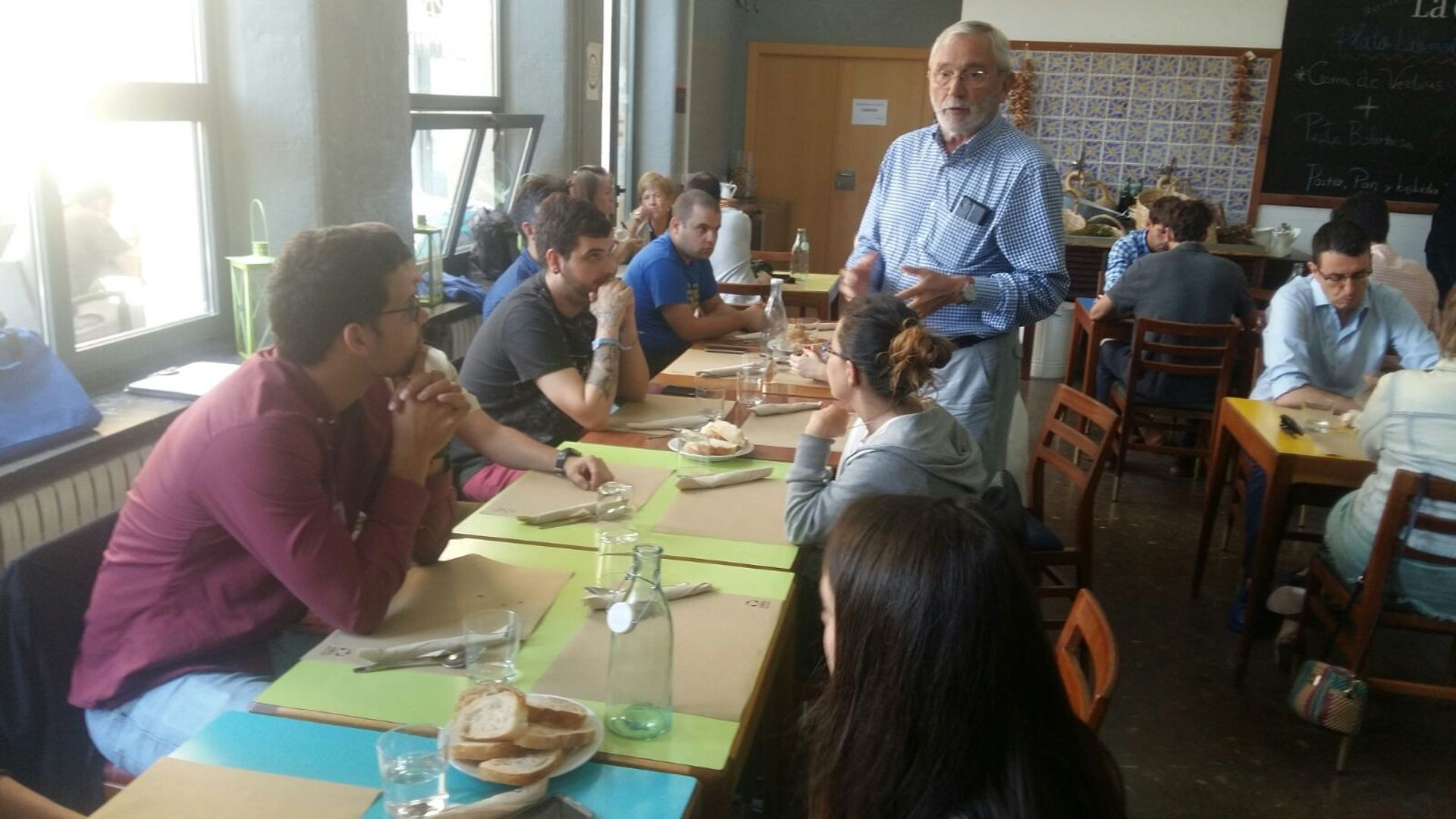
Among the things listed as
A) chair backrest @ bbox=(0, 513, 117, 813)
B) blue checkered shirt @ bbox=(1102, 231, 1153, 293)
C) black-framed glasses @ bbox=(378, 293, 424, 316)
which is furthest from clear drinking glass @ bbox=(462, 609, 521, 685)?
blue checkered shirt @ bbox=(1102, 231, 1153, 293)

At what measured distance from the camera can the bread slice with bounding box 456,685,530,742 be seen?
53.1 inches

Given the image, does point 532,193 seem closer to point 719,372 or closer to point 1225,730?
point 719,372

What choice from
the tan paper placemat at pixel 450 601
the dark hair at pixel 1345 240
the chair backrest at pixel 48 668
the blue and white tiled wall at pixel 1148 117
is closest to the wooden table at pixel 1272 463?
the dark hair at pixel 1345 240

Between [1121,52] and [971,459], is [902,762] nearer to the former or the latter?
[971,459]

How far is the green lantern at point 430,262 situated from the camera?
4375 millimetres

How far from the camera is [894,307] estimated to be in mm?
2340

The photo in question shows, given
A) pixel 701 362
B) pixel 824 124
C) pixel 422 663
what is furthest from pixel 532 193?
pixel 824 124

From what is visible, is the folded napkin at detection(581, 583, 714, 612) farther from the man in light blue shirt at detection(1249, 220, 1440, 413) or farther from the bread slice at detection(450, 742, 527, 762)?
the man in light blue shirt at detection(1249, 220, 1440, 413)

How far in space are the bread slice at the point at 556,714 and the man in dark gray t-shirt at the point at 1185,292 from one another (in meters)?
3.88

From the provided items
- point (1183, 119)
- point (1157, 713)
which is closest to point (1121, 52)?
point (1183, 119)

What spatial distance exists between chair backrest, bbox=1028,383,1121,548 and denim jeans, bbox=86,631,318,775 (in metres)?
2.04

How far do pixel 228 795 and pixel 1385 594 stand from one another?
264cm

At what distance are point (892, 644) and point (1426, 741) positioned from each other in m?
2.65

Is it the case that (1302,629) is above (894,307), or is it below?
below
